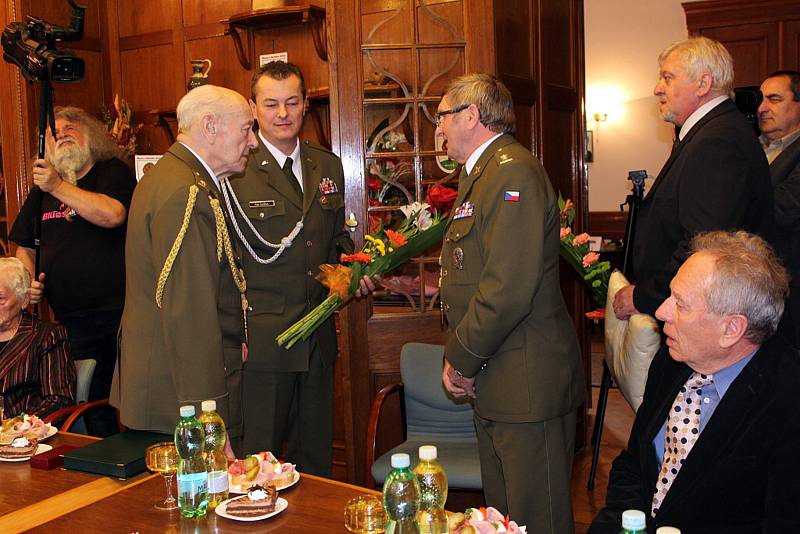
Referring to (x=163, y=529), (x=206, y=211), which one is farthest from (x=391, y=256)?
(x=163, y=529)

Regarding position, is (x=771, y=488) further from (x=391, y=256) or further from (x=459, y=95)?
(x=391, y=256)

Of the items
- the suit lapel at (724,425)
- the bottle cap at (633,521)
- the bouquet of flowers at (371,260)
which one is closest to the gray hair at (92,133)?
the bouquet of flowers at (371,260)

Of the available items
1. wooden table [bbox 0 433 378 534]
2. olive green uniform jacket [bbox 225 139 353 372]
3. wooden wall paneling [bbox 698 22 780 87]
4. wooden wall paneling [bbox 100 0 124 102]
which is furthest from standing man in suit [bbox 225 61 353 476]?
wooden wall paneling [bbox 698 22 780 87]

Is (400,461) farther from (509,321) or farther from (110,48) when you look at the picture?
(110,48)

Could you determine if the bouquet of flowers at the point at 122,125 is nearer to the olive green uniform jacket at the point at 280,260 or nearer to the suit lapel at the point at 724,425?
the olive green uniform jacket at the point at 280,260

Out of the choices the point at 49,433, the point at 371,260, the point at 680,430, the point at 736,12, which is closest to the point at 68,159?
the point at 371,260

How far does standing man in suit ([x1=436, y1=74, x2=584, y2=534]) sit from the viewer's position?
259 centimetres

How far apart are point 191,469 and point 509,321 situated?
1.08 m

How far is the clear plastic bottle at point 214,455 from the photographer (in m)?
1.97

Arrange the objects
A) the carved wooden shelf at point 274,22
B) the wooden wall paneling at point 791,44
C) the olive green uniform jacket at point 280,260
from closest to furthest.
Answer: the olive green uniform jacket at point 280,260
the carved wooden shelf at point 274,22
the wooden wall paneling at point 791,44

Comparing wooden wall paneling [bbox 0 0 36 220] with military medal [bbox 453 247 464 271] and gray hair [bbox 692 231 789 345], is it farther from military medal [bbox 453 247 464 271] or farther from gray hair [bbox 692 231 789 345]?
gray hair [bbox 692 231 789 345]

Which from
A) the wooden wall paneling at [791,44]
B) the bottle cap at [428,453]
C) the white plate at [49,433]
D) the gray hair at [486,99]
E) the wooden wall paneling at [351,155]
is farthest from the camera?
the wooden wall paneling at [791,44]

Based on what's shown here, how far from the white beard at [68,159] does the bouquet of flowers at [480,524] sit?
2882 millimetres

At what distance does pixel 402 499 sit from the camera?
1609mm
